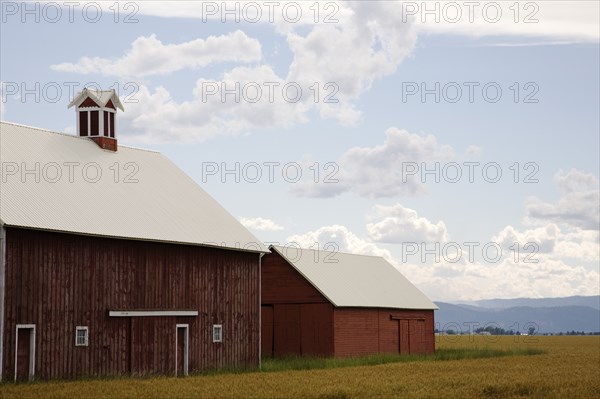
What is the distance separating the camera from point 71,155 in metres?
43.0

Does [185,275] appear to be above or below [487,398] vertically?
above

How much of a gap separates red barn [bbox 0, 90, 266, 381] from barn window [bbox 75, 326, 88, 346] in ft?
0.12

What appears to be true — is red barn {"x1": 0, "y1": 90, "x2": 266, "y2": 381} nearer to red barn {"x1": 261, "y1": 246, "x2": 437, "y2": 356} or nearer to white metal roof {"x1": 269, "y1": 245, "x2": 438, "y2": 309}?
red barn {"x1": 261, "y1": 246, "x2": 437, "y2": 356}

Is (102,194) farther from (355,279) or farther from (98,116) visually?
(355,279)

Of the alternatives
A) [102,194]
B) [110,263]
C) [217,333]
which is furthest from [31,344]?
[217,333]

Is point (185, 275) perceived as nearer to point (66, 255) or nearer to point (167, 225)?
point (167, 225)

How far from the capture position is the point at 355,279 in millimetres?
60344

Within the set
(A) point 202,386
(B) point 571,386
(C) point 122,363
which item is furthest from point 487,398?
(C) point 122,363

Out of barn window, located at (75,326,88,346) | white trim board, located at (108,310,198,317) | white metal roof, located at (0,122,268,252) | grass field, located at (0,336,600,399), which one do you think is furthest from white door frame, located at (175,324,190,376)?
barn window, located at (75,326,88,346)

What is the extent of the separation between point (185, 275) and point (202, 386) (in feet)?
30.1

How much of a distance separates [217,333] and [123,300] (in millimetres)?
6345

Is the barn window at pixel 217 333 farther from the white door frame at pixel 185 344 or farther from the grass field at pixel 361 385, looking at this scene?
the grass field at pixel 361 385

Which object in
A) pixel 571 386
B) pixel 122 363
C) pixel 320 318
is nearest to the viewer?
pixel 571 386

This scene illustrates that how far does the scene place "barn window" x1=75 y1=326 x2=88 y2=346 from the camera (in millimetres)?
37375
